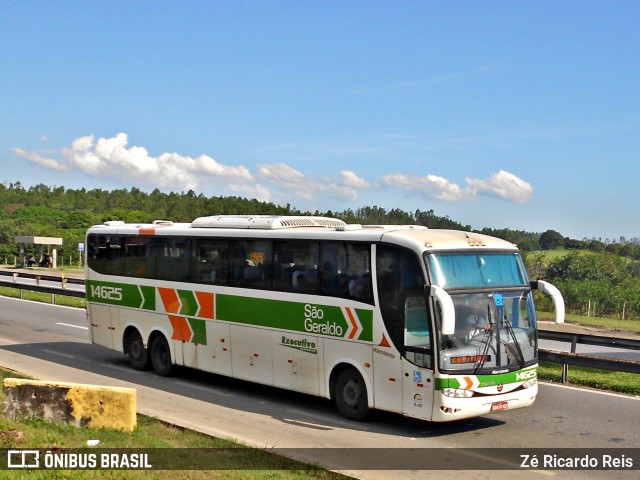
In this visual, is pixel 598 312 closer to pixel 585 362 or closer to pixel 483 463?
pixel 585 362

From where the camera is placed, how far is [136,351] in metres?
18.5

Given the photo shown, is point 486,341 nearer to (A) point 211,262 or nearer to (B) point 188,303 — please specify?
(A) point 211,262

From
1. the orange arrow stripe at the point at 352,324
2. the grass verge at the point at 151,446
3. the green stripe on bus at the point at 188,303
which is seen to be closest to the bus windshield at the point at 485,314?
the orange arrow stripe at the point at 352,324

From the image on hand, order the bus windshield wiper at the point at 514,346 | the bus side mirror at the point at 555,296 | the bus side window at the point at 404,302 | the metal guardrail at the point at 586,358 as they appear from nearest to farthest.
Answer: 1. the bus side window at the point at 404,302
2. the bus windshield wiper at the point at 514,346
3. the bus side mirror at the point at 555,296
4. the metal guardrail at the point at 586,358

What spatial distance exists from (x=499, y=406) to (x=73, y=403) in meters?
6.02

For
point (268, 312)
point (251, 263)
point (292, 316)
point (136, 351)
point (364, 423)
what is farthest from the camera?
point (136, 351)

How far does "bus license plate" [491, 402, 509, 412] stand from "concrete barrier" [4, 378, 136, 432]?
5067 mm

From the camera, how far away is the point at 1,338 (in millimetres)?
23453

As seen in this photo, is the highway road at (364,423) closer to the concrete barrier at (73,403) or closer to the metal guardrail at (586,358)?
the metal guardrail at (586,358)

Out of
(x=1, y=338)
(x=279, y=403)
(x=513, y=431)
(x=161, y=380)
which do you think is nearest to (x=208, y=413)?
(x=279, y=403)

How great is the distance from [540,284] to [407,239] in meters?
2.49

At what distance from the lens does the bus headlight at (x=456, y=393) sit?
11688 millimetres

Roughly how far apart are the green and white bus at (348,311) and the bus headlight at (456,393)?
25 millimetres

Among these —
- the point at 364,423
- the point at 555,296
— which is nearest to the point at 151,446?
the point at 364,423
